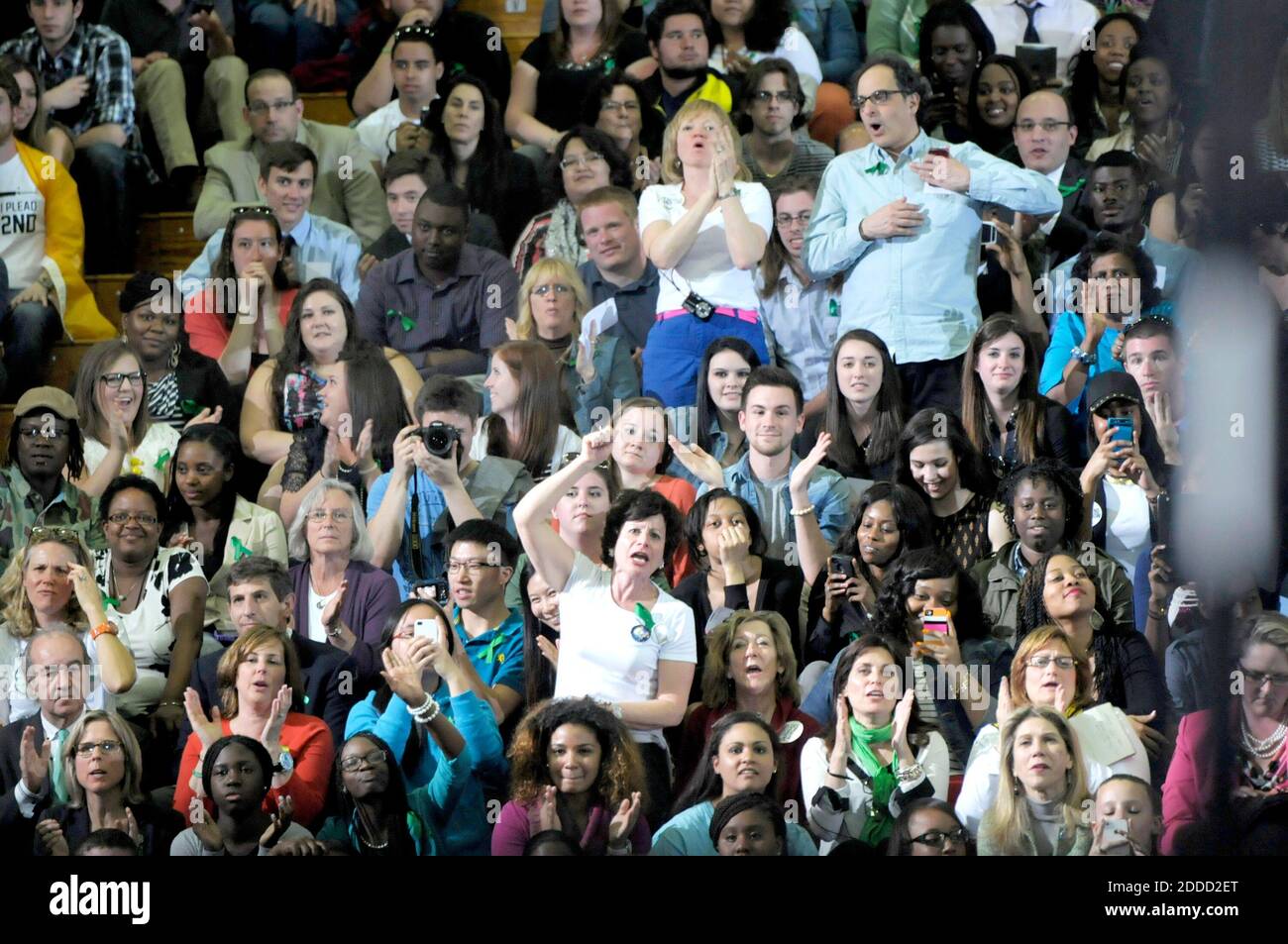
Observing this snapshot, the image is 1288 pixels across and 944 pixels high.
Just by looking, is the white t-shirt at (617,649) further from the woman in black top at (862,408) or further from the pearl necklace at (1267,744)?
the pearl necklace at (1267,744)

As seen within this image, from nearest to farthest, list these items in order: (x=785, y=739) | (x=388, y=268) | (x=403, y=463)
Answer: (x=785, y=739) → (x=403, y=463) → (x=388, y=268)

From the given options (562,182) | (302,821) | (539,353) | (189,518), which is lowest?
(302,821)

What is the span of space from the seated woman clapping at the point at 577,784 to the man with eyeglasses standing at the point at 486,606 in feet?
1.11

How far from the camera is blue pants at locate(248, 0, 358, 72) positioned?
8.67 meters

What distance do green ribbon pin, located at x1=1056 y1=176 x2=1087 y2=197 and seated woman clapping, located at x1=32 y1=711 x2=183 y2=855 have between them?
3.28 m

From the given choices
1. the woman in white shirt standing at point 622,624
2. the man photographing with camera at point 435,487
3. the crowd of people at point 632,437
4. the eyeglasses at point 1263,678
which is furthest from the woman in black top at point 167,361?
the eyeglasses at point 1263,678

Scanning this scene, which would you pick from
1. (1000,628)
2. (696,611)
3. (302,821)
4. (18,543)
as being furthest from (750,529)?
(18,543)

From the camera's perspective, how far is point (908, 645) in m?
6.55

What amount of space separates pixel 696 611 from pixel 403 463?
0.97 metres

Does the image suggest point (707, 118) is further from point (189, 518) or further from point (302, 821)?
point (302, 821)

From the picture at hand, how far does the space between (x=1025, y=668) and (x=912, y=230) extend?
1560 millimetres

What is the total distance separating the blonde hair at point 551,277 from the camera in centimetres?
751

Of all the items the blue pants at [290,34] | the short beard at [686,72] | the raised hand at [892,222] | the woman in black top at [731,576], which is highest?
the blue pants at [290,34]

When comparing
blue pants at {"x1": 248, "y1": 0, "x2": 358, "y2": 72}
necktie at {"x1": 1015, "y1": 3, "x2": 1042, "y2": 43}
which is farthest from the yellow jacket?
necktie at {"x1": 1015, "y1": 3, "x2": 1042, "y2": 43}
